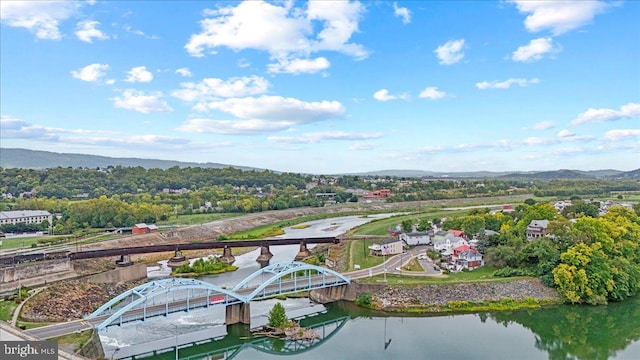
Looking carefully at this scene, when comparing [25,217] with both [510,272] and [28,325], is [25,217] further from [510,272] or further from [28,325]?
[510,272]

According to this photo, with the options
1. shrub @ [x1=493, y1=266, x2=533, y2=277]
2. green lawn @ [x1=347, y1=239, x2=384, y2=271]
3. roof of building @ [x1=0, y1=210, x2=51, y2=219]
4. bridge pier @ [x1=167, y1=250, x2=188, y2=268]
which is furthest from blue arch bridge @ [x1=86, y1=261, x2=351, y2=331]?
roof of building @ [x1=0, y1=210, x2=51, y2=219]

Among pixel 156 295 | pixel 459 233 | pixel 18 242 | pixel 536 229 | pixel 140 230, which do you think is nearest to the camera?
pixel 156 295

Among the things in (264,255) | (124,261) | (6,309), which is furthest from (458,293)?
(124,261)

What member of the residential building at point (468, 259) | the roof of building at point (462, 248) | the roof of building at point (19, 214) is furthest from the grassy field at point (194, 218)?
the residential building at point (468, 259)

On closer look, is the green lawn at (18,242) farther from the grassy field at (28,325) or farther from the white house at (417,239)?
the white house at (417,239)

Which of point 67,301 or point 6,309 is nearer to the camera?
point 6,309

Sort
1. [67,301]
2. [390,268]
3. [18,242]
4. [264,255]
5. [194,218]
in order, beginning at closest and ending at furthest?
1. [67,301]
2. [390,268]
3. [264,255]
4. [18,242]
5. [194,218]
